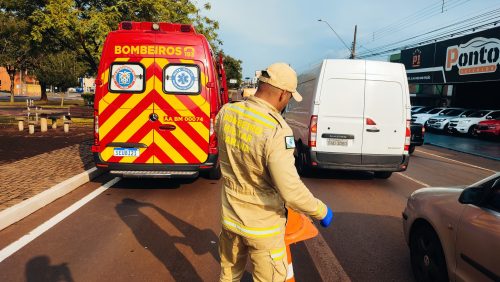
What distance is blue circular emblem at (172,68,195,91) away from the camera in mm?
6484

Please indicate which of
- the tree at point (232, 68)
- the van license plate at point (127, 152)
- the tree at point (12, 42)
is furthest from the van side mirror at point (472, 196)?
the tree at point (232, 68)

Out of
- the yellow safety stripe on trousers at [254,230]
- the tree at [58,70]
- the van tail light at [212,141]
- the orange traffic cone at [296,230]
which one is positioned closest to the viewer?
the yellow safety stripe on trousers at [254,230]

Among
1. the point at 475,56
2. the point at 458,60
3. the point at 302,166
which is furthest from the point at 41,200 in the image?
the point at 458,60

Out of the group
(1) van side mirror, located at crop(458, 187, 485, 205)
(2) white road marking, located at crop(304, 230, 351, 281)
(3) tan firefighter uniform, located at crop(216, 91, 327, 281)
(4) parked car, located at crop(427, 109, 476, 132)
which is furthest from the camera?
(4) parked car, located at crop(427, 109, 476, 132)

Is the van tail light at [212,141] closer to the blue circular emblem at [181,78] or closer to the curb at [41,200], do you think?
the blue circular emblem at [181,78]

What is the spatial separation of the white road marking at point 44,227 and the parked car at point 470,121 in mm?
21245

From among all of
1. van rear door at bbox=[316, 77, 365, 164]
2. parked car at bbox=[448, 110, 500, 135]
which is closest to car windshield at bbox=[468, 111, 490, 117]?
parked car at bbox=[448, 110, 500, 135]

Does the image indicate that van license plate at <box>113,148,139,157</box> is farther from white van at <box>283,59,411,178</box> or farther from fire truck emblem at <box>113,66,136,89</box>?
white van at <box>283,59,411,178</box>

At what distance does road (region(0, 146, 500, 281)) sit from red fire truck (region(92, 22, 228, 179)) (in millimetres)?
596

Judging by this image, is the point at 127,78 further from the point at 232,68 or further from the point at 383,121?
the point at 232,68

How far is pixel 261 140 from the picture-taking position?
215 centimetres

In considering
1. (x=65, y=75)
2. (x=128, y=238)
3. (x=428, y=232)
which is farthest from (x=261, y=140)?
(x=65, y=75)

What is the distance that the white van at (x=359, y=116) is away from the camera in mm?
7656

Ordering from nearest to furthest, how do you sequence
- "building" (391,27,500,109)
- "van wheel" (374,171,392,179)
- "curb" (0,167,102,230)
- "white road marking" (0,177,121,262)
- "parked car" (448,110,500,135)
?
1. "white road marking" (0,177,121,262)
2. "curb" (0,167,102,230)
3. "van wheel" (374,171,392,179)
4. "parked car" (448,110,500,135)
5. "building" (391,27,500,109)
